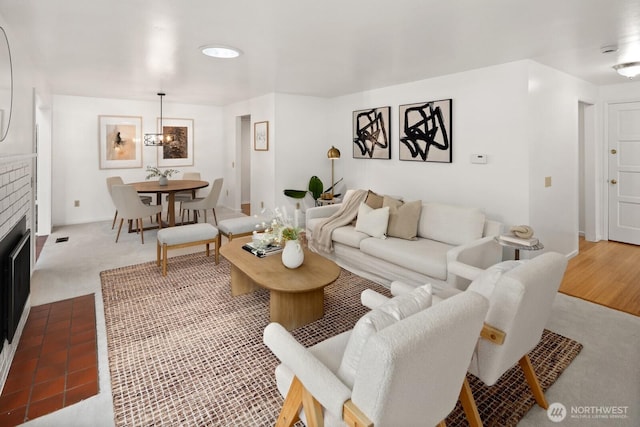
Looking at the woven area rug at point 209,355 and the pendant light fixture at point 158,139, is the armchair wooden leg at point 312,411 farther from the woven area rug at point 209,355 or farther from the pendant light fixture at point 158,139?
the pendant light fixture at point 158,139

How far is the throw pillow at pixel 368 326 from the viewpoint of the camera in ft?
4.23

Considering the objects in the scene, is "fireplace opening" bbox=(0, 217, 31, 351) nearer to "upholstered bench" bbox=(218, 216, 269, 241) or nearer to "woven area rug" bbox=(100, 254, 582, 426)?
"woven area rug" bbox=(100, 254, 582, 426)

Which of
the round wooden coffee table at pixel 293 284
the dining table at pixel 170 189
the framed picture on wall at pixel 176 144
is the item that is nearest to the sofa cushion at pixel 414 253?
the round wooden coffee table at pixel 293 284

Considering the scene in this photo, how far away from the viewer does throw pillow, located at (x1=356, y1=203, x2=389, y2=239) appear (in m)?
3.91

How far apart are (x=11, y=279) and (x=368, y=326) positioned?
2.14 meters

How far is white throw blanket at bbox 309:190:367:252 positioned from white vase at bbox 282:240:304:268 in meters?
1.41

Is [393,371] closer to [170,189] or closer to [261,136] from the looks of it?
[170,189]

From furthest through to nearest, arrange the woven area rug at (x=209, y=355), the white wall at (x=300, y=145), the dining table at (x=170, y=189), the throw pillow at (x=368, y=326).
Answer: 1. the white wall at (x=300, y=145)
2. the dining table at (x=170, y=189)
3. the woven area rug at (x=209, y=355)
4. the throw pillow at (x=368, y=326)

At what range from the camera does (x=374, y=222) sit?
3963mm

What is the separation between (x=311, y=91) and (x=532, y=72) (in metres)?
3.15

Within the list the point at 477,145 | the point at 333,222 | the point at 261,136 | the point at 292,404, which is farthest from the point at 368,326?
the point at 261,136

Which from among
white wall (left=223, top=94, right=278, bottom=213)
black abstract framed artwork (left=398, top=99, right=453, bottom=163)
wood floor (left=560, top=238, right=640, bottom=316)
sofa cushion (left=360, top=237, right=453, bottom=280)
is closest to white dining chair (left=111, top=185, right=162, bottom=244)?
white wall (left=223, top=94, right=278, bottom=213)

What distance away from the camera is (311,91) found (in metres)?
5.59

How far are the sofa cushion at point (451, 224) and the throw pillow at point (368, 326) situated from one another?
226 centimetres
